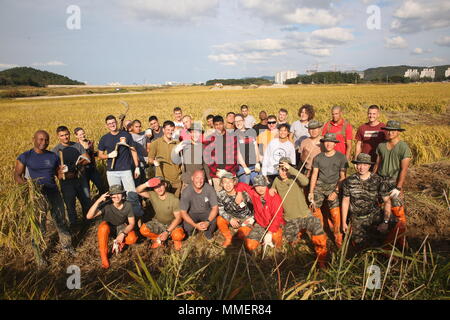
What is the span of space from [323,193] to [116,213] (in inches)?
149

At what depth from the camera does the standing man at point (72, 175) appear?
448cm

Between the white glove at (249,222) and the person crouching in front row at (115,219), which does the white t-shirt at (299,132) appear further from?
the person crouching in front row at (115,219)

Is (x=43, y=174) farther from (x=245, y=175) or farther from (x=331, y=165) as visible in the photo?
(x=331, y=165)

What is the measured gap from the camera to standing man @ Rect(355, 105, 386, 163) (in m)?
4.59

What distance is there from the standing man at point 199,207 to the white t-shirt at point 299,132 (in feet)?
9.15

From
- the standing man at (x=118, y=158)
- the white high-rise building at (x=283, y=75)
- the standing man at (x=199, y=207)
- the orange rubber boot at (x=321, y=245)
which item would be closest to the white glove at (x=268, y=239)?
the orange rubber boot at (x=321, y=245)

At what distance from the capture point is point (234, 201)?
14.3 ft

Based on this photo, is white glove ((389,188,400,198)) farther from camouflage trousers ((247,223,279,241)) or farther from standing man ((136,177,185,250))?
standing man ((136,177,185,250))

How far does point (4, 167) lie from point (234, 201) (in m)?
6.83

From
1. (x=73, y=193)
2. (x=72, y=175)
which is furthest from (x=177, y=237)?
(x=72, y=175)

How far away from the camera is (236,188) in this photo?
14.7 feet

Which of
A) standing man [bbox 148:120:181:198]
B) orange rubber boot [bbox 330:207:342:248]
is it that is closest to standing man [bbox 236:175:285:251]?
orange rubber boot [bbox 330:207:342:248]
